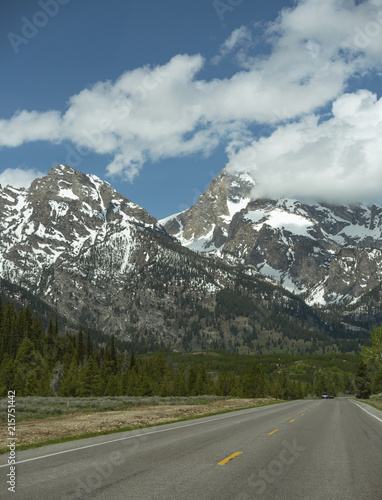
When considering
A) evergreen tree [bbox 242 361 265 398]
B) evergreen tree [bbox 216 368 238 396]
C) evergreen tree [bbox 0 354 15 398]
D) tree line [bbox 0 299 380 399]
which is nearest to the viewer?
evergreen tree [bbox 0 354 15 398]

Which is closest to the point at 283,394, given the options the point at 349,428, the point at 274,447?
the point at 349,428

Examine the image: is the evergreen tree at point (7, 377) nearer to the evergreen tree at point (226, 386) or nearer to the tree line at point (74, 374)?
the tree line at point (74, 374)

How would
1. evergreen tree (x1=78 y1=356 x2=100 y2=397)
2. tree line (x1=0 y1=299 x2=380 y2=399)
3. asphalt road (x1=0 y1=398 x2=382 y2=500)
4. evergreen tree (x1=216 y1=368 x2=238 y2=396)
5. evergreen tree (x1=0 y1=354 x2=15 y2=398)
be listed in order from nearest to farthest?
asphalt road (x1=0 y1=398 x2=382 y2=500), evergreen tree (x1=0 y1=354 x2=15 y2=398), tree line (x1=0 y1=299 x2=380 y2=399), evergreen tree (x1=78 y1=356 x2=100 y2=397), evergreen tree (x1=216 y1=368 x2=238 y2=396)

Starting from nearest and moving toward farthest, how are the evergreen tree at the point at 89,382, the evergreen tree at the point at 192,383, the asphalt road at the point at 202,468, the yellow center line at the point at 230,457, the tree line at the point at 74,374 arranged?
the asphalt road at the point at 202,468 < the yellow center line at the point at 230,457 < the tree line at the point at 74,374 < the evergreen tree at the point at 89,382 < the evergreen tree at the point at 192,383

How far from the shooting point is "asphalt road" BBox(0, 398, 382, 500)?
9.95 metres

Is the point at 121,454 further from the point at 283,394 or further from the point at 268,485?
the point at 283,394

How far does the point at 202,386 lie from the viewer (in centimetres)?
11025

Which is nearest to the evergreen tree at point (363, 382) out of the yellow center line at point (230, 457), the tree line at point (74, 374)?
the tree line at point (74, 374)

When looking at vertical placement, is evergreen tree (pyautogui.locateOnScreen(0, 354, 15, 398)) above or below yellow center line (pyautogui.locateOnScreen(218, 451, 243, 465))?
below

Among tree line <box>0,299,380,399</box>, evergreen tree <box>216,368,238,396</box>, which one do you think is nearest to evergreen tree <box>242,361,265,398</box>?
tree line <box>0,299,380,399</box>

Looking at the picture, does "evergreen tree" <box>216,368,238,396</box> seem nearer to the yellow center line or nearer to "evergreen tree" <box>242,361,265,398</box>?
"evergreen tree" <box>242,361,265,398</box>

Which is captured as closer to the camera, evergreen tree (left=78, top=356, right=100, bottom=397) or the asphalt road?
the asphalt road

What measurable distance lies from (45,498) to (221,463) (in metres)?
5.50

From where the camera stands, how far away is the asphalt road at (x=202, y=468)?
995cm
